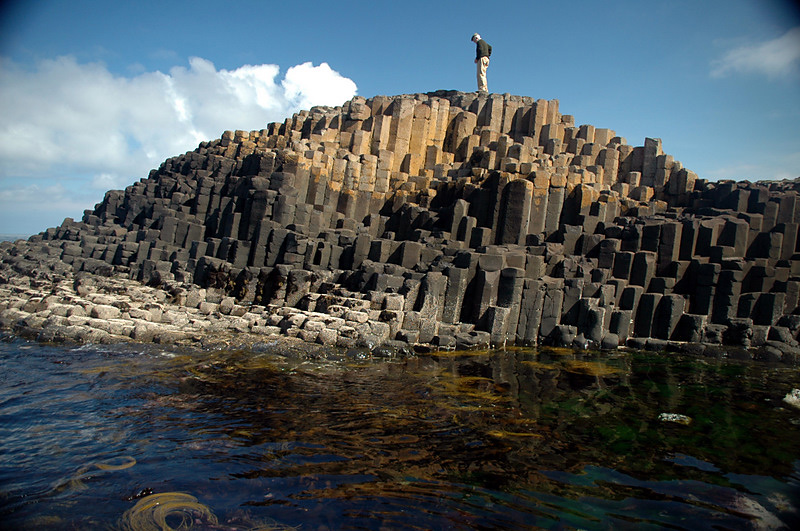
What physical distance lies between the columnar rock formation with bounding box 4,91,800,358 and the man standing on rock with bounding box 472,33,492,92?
5106mm

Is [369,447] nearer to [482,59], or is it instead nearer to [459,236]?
[459,236]

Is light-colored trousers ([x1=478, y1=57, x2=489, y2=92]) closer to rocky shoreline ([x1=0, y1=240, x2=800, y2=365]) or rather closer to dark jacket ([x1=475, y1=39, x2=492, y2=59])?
dark jacket ([x1=475, y1=39, x2=492, y2=59])

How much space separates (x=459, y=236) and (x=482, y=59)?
704 inches

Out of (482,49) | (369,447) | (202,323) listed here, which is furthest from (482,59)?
(369,447)

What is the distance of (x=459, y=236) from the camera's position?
21.1 metres

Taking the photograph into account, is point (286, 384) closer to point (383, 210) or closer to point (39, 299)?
point (39, 299)

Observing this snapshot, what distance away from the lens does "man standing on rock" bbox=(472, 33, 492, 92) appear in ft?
110

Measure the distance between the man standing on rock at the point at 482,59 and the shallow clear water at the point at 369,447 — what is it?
86.6 feet

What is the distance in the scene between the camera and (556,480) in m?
6.27

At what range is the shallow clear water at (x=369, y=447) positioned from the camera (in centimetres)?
539

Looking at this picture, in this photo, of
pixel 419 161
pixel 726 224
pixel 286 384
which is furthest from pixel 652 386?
pixel 419 161

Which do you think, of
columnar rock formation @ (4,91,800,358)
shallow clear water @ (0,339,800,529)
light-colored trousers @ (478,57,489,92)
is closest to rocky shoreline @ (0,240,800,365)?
columnar rock formation @ (4,91,800,358)

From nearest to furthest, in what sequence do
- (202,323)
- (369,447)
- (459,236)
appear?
(369,447), (202,323), (459,236)

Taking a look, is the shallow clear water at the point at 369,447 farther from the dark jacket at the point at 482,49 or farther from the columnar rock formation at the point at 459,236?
the dark jacket at the point at 482,49
